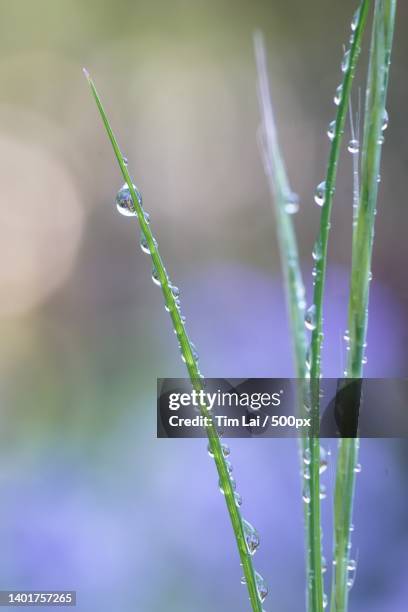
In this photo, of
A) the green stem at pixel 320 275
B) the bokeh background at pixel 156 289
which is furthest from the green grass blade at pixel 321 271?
the bokeh background at pixel 156 289

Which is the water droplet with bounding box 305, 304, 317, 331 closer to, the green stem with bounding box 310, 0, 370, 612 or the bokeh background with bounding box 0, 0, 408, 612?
the green stem with bounding box 310, 0, 370, 612

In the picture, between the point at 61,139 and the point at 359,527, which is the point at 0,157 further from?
the point at 359,527

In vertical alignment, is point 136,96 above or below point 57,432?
above

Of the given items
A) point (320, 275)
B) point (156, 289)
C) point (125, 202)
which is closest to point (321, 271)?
point (320, 275)

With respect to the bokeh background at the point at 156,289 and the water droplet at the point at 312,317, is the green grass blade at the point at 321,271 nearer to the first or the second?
the water droplet at the point at 312,317

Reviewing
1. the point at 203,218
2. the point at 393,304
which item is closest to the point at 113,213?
the point at 203,218

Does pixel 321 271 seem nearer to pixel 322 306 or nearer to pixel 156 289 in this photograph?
pixel 322 306

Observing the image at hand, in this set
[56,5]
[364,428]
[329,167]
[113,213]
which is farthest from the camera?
[113,213]

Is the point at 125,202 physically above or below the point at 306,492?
above
